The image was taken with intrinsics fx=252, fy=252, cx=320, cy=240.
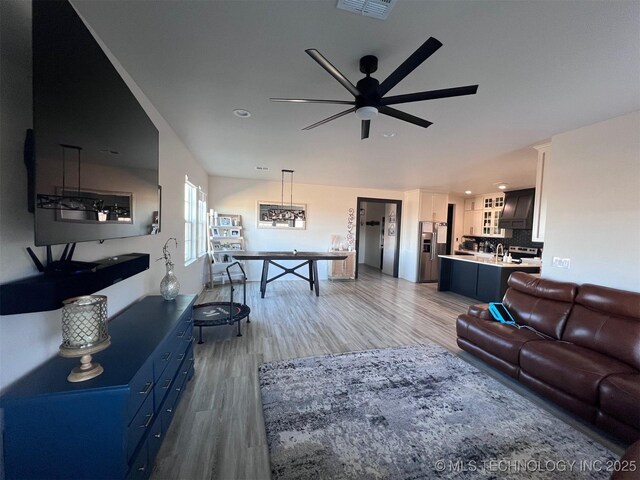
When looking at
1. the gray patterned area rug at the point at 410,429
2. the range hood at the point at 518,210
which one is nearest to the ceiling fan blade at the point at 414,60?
the gray patterned area rug at the point at 410,429

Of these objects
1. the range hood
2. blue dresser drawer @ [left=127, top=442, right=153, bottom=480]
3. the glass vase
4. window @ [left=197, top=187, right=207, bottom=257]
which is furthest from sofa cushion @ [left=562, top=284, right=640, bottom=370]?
window @ [left=197, top=187, right=207, bottom=257]

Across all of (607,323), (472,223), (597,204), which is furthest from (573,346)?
(472,223)

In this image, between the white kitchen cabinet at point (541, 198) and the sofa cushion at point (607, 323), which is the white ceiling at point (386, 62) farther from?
the sofa cushion at point (607, 323)

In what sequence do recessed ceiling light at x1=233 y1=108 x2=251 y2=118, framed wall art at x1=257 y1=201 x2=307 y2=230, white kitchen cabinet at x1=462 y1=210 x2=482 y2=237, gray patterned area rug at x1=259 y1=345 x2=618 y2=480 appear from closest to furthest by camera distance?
1. gray patterned area rug at x1=259 y1=345 x2=618 y2=480
2. recessed ceiling light at x1=233 y1=108 x2=251 y2=118
3. framed wall art at x1=257 y1=201 x2=307 y2=230
4. white kitchen cabinet at x1=462 y1=210 x2=482 y2=237

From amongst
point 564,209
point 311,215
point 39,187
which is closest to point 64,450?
point 39,187

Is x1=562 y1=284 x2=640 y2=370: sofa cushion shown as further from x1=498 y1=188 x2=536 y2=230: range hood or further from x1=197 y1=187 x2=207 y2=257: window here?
x1=197 y1=187 x2=207 y2=257: window

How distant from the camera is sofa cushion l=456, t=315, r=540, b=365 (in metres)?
2.35

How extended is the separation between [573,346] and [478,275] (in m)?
3.15

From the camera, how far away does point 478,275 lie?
5207mm

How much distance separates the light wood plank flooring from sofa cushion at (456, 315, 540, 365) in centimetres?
27

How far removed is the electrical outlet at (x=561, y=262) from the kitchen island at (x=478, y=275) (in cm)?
166

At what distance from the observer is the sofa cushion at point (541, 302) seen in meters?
2.55

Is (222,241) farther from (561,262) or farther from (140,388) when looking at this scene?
(561,262)

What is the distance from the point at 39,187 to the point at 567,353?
3476 millimetres
